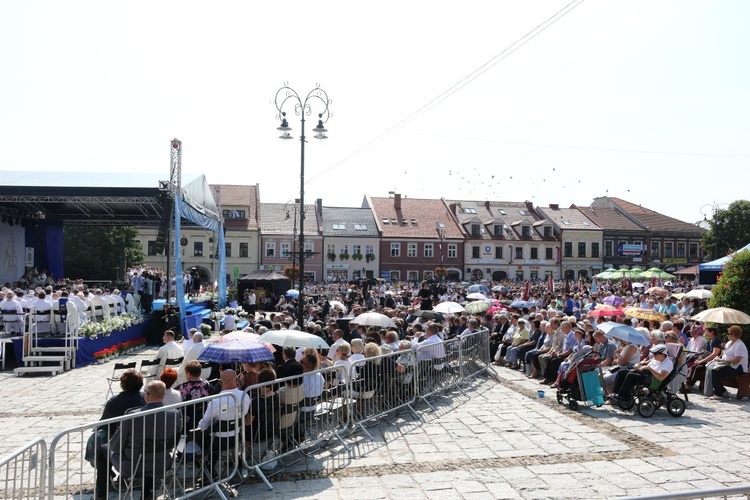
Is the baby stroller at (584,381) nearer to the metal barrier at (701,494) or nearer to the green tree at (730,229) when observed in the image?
the metal barrier at (701,494)

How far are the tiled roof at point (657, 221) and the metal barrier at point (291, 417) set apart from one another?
61262 millimetres

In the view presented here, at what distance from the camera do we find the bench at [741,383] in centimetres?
1098

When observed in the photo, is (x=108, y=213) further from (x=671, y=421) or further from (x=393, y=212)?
(x=393, y=212)

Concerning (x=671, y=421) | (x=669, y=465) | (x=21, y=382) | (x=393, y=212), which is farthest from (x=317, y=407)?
(x=393, y=212)

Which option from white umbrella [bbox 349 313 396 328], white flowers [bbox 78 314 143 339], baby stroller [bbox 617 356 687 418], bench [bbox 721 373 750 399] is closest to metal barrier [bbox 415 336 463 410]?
white umbrella [bbox 349 313 396 328]

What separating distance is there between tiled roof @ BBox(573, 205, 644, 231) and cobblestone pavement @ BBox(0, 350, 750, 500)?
54809mm

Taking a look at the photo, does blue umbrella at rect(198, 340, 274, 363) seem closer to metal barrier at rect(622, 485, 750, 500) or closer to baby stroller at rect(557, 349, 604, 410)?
baby stroller at rect(557, 349, 604, 410)

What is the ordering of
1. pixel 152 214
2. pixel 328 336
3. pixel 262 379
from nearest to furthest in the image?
1. pixel 262 379
2. pixel 328 336
3. pixel 152 214

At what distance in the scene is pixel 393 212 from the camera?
197 feet

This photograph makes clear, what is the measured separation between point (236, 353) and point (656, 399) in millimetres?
6693

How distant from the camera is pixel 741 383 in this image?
10977mm

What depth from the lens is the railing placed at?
18.0ft

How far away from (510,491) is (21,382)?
11.4m

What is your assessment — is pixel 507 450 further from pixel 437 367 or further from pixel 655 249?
pixel 655 249
